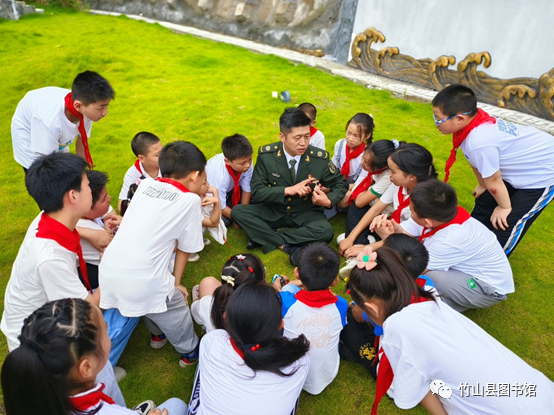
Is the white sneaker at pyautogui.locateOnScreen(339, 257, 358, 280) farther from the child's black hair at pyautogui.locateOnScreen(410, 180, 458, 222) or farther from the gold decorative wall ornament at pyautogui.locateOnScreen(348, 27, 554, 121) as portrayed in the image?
the gold decorative wall ornament at pyautogui.locateOnScreen(348, 27, 554, 121)

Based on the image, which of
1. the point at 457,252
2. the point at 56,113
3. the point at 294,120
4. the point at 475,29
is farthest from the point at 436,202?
the point at 475,29

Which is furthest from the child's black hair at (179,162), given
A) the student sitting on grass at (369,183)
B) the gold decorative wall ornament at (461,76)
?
the gold decorative wall ornament at (461,76)

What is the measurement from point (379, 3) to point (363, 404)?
812 centimetres

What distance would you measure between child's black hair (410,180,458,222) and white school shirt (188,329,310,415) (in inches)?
55.3

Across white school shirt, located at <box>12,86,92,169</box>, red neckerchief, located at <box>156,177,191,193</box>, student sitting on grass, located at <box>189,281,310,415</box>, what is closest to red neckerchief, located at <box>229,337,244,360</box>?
student sitting on grass, located at <box>189,281,310,415</box>

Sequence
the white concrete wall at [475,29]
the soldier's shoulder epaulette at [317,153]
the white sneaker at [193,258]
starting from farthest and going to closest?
the white concrete wall at [475,29] → the soldier's shoulder epaulette at [317,153] → the white sneaker at [193,258]

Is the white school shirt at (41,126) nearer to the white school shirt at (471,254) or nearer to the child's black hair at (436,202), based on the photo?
the child's black hair at (436,202)

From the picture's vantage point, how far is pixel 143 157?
3586 mm

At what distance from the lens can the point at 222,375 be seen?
68.7 inches

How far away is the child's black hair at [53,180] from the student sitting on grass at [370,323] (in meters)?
1.91

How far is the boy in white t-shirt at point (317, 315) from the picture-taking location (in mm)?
2193

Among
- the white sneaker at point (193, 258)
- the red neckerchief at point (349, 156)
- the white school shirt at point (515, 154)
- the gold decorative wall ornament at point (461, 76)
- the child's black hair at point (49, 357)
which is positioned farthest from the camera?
the gold decorative wall ornament at point (461, 76)

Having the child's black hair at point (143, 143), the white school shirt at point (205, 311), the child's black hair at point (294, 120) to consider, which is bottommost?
the white school shirt at point (205, 311)

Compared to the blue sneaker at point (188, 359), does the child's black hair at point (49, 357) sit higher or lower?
higher
